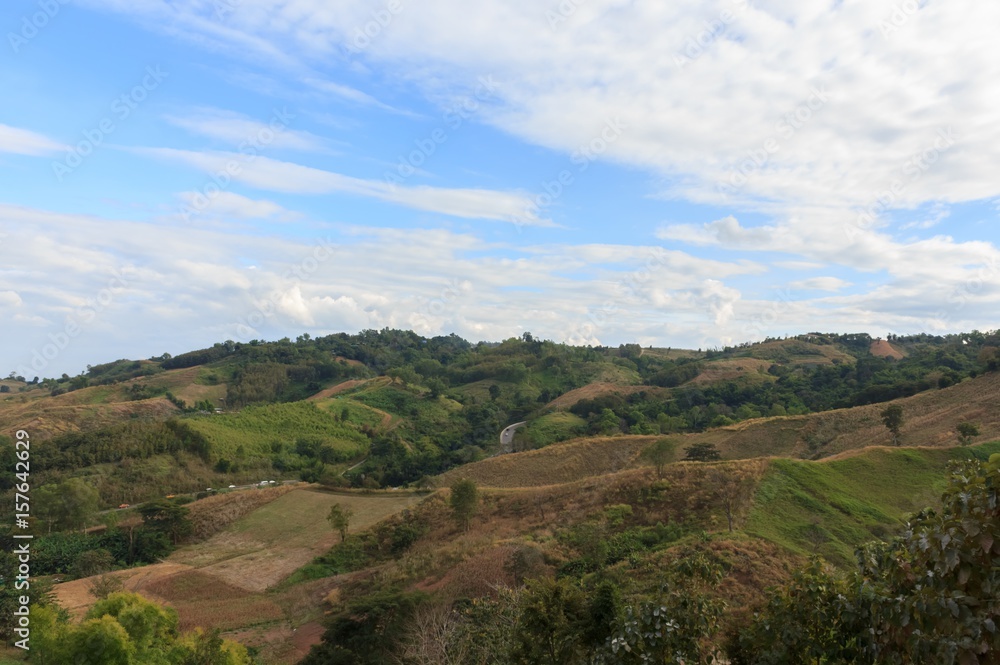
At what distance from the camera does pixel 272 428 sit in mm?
63969

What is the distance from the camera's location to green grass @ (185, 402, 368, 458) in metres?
56.0

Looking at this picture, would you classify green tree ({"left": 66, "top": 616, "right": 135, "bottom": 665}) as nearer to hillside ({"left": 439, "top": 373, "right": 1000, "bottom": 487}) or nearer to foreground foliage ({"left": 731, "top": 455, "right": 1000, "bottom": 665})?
foreground foliage ({"left": 731, "top": 455, "right": 1000, "bottom": 665})

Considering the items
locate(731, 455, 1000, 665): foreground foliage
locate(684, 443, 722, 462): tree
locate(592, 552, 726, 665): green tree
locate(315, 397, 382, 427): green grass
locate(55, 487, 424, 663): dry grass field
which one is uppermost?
locate(315, 397, 382, 427): green grass

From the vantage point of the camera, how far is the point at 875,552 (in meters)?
5.64

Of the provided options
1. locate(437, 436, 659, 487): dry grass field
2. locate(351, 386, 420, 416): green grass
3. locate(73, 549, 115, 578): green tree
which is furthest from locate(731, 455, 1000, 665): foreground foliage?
locate(351, 386, 420, 416): green grass

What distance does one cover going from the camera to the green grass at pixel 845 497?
21375 millimetres

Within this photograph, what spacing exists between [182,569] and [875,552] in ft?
108

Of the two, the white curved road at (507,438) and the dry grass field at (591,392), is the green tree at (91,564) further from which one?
the dry grass field at (591,392)

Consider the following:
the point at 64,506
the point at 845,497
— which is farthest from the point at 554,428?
the point at 64,506

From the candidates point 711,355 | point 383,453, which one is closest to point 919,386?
point 383,453

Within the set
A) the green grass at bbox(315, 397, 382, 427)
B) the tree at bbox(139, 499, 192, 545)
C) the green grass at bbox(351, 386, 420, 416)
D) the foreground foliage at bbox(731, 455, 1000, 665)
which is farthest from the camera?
the green grass at bbox(351, 386, 420, 416)

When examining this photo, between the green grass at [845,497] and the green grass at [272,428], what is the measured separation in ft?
157

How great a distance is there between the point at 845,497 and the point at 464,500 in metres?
18.2

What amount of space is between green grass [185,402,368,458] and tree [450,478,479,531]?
32545 millimetres
